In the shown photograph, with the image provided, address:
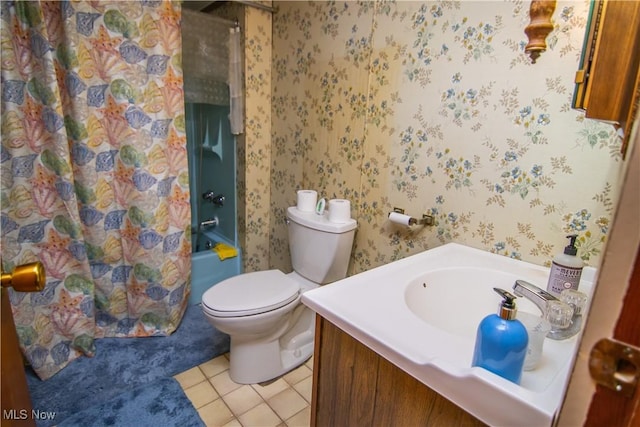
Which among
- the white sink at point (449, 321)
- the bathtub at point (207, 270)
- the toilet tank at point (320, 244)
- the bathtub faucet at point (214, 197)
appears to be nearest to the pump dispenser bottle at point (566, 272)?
the white sink at point (449, 321)

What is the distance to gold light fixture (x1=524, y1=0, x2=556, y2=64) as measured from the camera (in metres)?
0.94

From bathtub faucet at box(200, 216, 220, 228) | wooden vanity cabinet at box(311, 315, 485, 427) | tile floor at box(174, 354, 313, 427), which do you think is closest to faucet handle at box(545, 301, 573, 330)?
wooden vanity cabinet at box(311, 315, 485, 427)

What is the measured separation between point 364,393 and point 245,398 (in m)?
0.95

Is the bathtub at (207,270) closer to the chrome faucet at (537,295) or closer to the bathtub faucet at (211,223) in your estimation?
the bathtub faucet at (211,223)

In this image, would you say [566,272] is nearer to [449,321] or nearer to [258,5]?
[449,321]

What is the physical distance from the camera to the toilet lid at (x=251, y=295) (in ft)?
4.70

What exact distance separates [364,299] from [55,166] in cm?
152

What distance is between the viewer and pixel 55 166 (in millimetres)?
1517

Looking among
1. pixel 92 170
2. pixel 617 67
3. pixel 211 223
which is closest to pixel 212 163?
pixel 211 223


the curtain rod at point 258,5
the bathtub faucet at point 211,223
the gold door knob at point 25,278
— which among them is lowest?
the bathtub faucet at point 211,223

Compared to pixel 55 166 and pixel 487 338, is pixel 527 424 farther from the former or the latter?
pixel 55 166

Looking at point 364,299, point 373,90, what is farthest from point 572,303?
point 373,90

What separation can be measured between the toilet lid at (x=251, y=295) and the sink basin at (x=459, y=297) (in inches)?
28.5

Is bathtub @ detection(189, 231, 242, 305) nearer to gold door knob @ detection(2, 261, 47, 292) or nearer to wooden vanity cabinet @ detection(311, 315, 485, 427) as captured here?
wooden vanity cabinet @ detection(311, 315, 485, 427)
